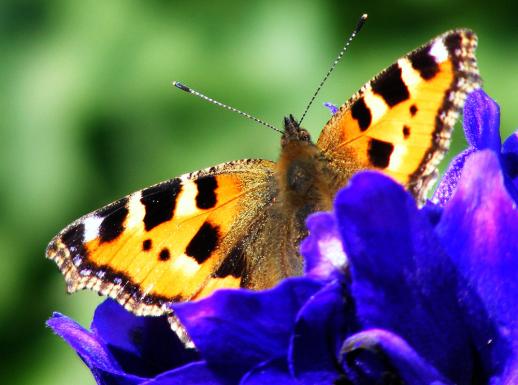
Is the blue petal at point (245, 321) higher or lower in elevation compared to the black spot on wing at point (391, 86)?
lower

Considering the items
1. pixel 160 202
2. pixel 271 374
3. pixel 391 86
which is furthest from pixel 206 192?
pixel 271 374

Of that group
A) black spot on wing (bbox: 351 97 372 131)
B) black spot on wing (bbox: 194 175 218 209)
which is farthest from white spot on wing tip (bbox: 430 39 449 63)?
black spot on wing (bbox: 194 175 218 209)

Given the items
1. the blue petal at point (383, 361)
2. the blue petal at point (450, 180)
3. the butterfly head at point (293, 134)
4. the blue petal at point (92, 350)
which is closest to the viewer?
the blue petal at point (383, 361)

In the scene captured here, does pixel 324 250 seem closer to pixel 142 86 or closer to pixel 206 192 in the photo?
pixel 206 192

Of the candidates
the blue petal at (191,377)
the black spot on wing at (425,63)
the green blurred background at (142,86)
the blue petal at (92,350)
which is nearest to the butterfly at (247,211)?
the black spot on wing at (425,63)

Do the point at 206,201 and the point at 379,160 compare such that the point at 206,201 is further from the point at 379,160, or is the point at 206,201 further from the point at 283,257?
the point at 379,160

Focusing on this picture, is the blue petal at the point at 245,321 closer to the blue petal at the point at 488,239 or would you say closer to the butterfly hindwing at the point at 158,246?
the blue petal at the point at 488,239
